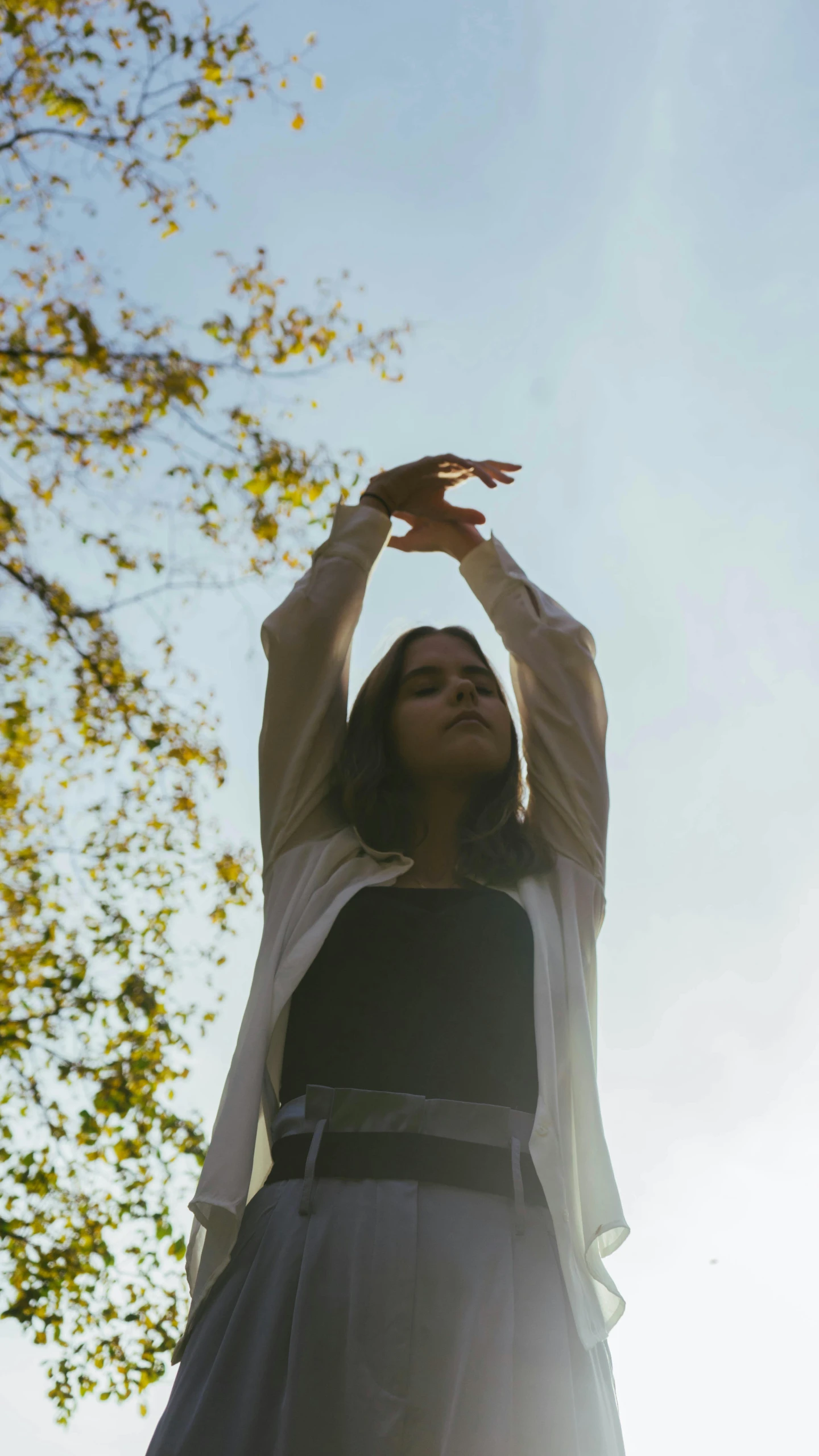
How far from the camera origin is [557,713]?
2.54 metres

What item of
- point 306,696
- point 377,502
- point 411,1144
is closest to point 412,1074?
point 411,1144

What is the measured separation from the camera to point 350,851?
93.7 inches

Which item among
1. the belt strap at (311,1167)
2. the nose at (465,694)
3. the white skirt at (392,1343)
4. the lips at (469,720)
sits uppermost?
the nose at (465,694)

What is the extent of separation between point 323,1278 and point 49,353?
16.5ft

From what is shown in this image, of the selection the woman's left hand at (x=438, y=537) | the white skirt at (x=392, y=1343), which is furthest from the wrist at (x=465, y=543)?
the white skirt at (x=392, y=1343)

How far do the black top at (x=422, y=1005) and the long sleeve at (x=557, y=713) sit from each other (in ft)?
1.00

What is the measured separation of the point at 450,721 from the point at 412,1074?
0.95m

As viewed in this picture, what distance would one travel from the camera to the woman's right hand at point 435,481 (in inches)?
114

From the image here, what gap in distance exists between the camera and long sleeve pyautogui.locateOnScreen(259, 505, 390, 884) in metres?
2.44

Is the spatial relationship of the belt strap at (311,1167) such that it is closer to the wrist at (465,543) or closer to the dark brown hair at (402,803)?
Answer: the dark brown hair at (402,803)

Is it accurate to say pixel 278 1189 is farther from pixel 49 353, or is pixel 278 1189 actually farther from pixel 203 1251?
pixel 49 353

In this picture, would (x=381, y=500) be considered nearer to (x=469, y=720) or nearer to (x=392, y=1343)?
(x=469, y=720)

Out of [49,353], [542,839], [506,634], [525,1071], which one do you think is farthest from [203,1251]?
[49,353]

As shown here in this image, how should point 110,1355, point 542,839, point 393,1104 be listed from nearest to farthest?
1. point 393,1104
2. point 542,839
3. point 110,1355
